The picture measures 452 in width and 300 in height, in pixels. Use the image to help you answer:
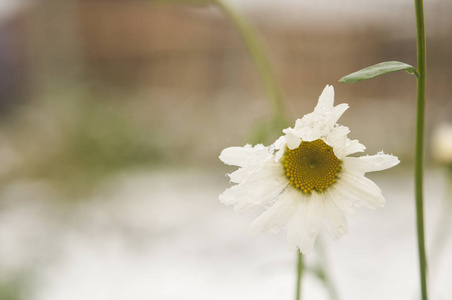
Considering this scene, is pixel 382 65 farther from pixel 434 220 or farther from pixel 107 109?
pixel 107 109

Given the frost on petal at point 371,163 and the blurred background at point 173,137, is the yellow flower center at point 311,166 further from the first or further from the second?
the blurred background at point 173,137

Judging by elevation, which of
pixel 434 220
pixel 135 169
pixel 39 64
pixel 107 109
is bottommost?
pixel 434 220

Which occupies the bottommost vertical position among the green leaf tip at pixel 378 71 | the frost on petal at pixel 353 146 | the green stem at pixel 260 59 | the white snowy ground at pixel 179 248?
the frost on petal at pixel 353 146

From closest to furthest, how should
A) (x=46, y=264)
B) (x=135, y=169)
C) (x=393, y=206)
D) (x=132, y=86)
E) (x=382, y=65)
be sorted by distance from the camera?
(x=382, y=65) < (x=46, y=264) < (x=393, y=206) < (x=135, y=169) < (x=132, y=86)

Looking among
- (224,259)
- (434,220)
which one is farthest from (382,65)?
(434,220)

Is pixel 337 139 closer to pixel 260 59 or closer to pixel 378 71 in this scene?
pixel 378 71

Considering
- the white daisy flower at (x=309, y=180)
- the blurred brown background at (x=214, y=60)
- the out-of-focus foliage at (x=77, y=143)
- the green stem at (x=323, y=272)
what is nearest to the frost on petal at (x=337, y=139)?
the white daisy flower at (x=309, y=180)

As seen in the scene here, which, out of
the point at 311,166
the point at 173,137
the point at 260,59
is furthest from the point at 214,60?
the point at 311,166
